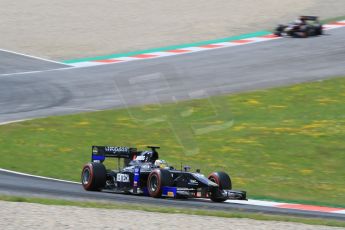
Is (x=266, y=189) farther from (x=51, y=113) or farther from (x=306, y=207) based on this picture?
(x=51, y=113)

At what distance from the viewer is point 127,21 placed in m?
38.6

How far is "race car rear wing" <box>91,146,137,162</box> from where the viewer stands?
16.5 metres

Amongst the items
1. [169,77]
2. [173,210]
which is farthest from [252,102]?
[173,210]

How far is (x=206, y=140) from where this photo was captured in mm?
22141

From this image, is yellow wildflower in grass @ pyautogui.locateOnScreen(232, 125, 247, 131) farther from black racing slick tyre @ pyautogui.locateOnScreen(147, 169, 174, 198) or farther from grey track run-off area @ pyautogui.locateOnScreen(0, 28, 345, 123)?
black racing slick tyre @ pyautogui.locateOnScreen(147, 169, 174, 198)

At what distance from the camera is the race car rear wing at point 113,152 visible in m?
16.5

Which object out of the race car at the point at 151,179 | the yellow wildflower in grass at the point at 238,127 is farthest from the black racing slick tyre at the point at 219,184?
the yellow wildflower in grass at the point at 238,127

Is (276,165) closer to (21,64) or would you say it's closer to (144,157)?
(144,157)

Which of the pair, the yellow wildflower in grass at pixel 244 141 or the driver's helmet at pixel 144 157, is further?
the yellow wildflower in grass at pixel 244 141

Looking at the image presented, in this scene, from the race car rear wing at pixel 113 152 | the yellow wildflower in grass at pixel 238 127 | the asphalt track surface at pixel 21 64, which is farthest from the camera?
the asphalt track surface at pixel 21 64

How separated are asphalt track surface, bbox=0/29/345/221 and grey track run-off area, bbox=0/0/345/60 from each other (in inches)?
117

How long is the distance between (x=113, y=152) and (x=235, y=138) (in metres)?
6.13

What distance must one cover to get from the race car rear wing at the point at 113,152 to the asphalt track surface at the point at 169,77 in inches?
332

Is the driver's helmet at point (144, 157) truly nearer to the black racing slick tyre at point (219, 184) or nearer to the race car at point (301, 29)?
the black racing slick tyre at point (219, 184)
